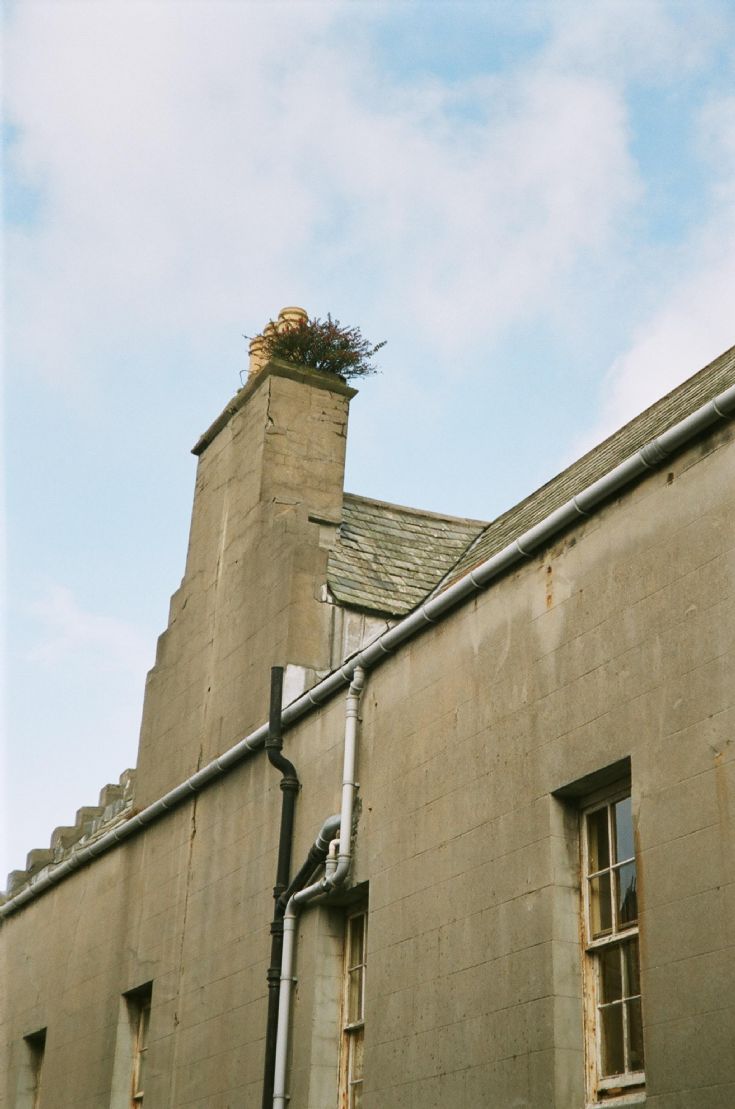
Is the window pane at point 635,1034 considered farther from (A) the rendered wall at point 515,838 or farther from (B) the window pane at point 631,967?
(A) the rendered wall at point 515,838

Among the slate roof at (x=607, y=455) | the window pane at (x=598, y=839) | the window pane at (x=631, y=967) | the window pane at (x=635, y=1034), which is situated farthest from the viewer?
the slate roof at (x=607, y=455)

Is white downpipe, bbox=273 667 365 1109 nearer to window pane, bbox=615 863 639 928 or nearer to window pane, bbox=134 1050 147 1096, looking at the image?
window pane, bbox=615 863 639 928

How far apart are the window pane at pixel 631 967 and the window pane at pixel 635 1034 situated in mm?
71

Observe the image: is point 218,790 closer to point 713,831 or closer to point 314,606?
point 314,606

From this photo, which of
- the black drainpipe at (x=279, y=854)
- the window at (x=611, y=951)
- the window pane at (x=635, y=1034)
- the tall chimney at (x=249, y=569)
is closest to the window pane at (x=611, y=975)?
the window at (x=611, y=951)

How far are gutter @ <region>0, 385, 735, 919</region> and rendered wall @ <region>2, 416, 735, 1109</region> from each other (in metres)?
0.12

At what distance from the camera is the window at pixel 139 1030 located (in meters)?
15.8

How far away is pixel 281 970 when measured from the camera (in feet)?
41.8

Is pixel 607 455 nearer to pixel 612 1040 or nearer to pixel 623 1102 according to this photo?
pixel 612 1040

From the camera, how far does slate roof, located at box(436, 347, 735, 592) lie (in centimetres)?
1169

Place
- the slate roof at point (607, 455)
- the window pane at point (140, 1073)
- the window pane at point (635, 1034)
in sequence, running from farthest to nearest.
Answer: the window pane at point (140, 1073), the slate roof at point (607, 455), the window pane at point (635, 1034)

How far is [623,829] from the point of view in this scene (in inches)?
387

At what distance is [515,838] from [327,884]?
2459mm

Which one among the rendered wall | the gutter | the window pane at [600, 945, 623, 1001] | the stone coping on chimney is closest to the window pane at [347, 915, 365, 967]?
the rendered wall
